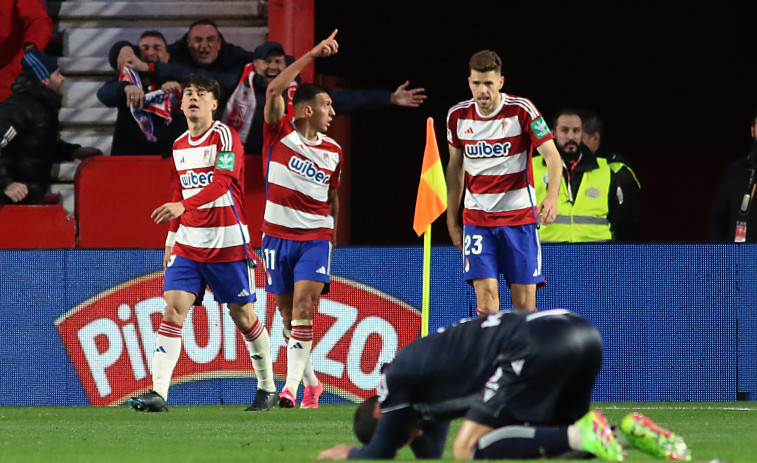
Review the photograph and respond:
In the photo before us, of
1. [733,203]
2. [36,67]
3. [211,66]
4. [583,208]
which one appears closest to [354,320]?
[583,208]

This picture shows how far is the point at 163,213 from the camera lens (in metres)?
7.78

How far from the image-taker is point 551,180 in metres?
8.14

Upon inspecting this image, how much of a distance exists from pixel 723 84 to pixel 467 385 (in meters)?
11.0

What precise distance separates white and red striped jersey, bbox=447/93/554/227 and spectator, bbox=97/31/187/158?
11.6 ft

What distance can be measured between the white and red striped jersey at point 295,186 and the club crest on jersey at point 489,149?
1.16 metres

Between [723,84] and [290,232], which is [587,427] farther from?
[723,84]

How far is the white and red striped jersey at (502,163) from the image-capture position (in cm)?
834

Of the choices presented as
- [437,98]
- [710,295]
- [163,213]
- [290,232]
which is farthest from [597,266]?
[437,98]

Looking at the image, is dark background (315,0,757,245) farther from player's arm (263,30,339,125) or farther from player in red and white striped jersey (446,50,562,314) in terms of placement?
player in red and white striped jersey (446,50,562,314)

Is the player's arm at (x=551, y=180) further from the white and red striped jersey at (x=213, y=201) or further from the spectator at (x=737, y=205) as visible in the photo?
the spectator at (x=737, y=205)

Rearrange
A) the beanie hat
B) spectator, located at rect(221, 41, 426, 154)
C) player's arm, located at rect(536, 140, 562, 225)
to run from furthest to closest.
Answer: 1. the beanie hat
2. spectator, located at rect(221, 41, 426, 154)
3. player's arm, located at rect(536, 140, 562, 225)

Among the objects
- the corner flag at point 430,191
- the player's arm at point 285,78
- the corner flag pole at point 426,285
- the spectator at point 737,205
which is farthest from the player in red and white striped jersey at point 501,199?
the spectator at point 737,205

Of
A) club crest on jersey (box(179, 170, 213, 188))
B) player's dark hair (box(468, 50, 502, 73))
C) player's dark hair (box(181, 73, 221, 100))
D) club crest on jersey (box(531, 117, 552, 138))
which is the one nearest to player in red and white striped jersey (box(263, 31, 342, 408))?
player's dark hair (box(181, 73, 221, 100))

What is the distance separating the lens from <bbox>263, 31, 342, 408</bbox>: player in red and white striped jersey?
8.84 metres
